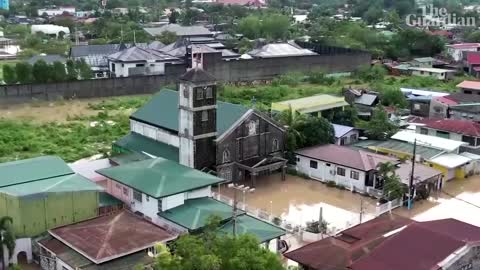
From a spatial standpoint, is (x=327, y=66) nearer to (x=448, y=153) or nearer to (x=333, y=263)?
(x=448, y=153)

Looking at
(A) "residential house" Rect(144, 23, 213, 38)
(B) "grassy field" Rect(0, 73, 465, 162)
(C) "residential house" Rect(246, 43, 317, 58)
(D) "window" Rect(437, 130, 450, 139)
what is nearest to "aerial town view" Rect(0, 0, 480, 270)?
(B) "grassy field" Rect(0, 73, 465, 162)

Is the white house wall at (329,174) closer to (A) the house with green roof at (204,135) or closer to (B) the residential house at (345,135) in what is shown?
(A) the house with green roof at (204,135)

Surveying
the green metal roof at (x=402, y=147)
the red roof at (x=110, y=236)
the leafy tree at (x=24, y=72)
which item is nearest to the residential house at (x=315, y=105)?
the green metal roof at (x=402, y=147)

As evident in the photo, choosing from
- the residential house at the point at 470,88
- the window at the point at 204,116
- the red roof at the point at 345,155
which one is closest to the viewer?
the window at the point at 204,116

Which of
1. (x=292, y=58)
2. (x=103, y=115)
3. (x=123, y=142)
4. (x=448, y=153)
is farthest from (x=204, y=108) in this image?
(x=292, y=58)

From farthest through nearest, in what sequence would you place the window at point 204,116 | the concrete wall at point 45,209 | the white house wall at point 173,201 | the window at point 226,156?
1. the window at point 226,156
2. the window at point 204,116
3. the white house wall at point 173,201
4. the concrete wall at point 45,209

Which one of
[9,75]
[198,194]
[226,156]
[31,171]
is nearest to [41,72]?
[9,75]
